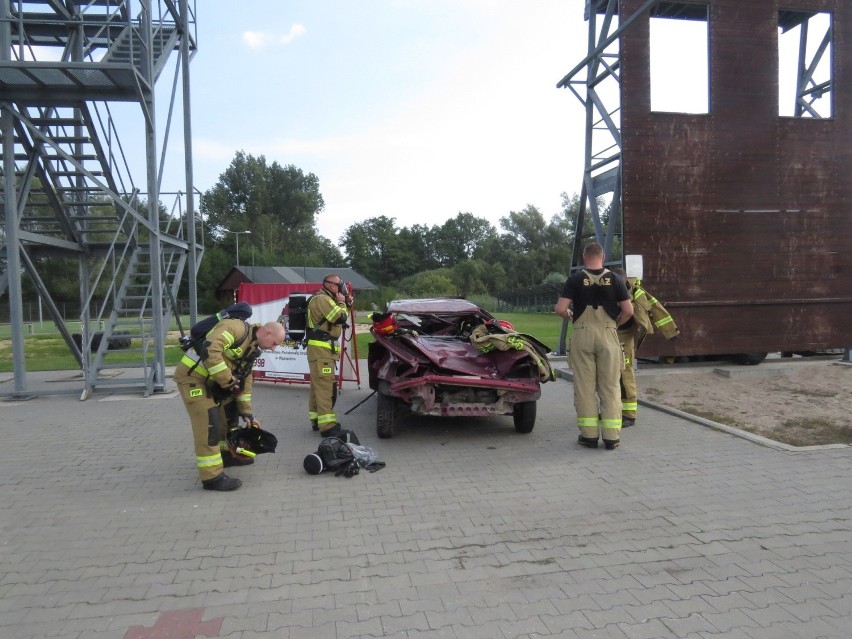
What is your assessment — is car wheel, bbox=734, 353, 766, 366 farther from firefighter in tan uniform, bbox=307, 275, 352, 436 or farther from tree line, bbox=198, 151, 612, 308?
tree line, bbox=198, 151, 612, 308

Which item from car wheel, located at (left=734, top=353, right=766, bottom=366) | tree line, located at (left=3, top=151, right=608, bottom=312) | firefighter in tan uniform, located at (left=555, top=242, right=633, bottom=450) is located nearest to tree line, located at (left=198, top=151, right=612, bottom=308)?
tree line, located at (left=3, top=151, right=608, bottom=312)

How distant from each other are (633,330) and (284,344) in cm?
602

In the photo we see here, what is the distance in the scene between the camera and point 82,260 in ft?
39.3

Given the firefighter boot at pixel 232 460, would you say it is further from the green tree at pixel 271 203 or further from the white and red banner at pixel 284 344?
the green tree at pixel 271 203

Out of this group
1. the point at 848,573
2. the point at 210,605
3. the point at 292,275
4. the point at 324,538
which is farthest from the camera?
the point at 292,275

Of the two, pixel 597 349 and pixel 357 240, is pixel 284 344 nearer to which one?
pixel 597 349

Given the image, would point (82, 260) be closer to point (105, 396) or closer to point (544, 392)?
point (105, 396)

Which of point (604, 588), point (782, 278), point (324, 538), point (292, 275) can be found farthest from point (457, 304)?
point (292, 275)

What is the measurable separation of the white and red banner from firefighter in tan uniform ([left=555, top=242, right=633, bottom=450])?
15.3ft

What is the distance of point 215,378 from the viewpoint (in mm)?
5066

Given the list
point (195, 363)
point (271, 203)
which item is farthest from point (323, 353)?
point (271, 203)

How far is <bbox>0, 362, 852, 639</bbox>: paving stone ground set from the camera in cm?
328

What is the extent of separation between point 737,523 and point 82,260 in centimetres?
1179

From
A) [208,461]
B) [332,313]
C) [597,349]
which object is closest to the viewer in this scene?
[208,461]
